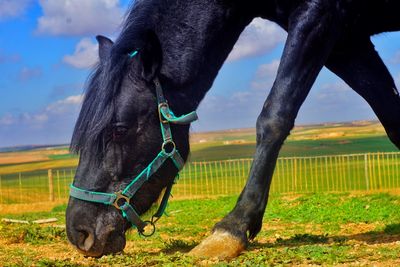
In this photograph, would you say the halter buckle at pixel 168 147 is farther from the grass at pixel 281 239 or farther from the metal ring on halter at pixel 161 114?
the grass at pixel 281 239

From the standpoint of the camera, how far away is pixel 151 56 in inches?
169

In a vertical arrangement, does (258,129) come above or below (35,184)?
above

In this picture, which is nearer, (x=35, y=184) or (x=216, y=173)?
(x=216, y=173)

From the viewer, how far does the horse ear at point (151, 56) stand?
4219 mm

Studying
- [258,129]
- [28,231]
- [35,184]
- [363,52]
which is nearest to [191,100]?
[258,129]

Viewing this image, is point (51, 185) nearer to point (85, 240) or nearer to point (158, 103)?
point (85, 240)

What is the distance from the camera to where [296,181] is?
28.3m

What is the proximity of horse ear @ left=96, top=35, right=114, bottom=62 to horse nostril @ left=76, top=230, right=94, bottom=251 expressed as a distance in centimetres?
158

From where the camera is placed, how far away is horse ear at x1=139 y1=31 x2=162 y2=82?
13.8 ft

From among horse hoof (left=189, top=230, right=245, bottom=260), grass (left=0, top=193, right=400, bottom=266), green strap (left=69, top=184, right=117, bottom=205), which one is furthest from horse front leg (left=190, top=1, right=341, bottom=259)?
Answer: green strap (left=69, top=184, right=117, bottom=205)

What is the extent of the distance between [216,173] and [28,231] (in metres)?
24.9

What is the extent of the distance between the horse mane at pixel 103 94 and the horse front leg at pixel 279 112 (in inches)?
47.5

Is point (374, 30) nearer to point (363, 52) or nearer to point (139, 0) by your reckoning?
point (363, 52)

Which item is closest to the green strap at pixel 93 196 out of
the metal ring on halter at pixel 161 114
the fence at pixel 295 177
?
the metal ring on halter at pixel 161 114
